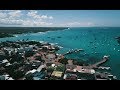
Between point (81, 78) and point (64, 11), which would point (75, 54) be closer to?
point (81, 78)

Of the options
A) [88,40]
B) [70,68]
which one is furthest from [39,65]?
[88,40]

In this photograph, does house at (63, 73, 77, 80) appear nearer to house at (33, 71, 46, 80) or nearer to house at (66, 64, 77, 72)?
house at (66, 64, 77, 72)

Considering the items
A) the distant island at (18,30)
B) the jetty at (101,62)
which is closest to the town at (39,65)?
the jetty at (101,62)

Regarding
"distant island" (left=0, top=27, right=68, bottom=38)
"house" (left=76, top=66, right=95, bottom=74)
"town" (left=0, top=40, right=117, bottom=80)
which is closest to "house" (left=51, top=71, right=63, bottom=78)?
"town" (left=0, top=40, right=117, bottom=80)

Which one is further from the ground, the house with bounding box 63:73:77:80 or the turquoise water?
the turquoise water

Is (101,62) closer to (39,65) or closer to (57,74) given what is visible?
(57,74)
